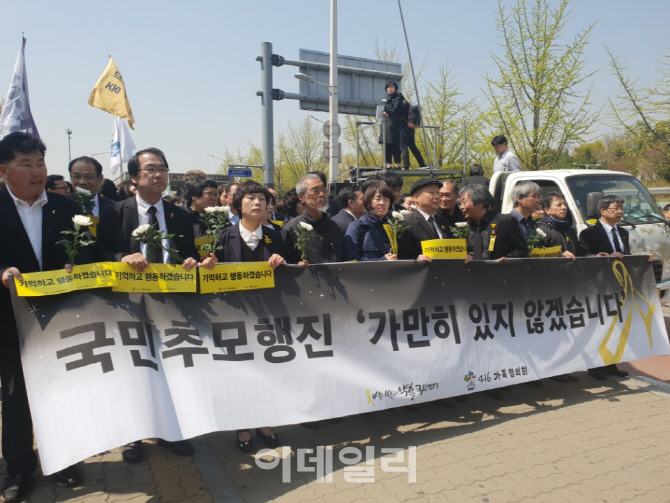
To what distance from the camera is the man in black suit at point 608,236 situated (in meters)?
5.45

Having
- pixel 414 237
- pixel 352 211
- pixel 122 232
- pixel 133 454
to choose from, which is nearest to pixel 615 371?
pixel 414 237

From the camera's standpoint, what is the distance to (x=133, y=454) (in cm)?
Result: 362

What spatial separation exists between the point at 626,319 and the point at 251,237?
3.79 meters

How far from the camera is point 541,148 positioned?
17.5 m

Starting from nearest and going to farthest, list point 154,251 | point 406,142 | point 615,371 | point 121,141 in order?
1. point 154,251
2. point 615,371
3. point 121,141
4. point 406,142

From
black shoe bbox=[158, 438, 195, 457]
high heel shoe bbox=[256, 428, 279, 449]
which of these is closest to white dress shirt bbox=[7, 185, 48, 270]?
black shoe bbox=[158, 438, 195, 457]

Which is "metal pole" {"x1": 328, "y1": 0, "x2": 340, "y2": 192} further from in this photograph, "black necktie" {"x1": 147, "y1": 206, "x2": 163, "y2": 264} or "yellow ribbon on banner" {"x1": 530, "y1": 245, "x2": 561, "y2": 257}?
"black necktie" {"x1": 147, "y1": 206, "x2": 163, "y2": 264}

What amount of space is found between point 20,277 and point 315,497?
7.11 ft

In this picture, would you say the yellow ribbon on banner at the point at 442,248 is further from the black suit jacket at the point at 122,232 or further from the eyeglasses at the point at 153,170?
the eyeglasses at the point at 153,170

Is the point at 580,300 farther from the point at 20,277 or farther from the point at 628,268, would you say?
the point at 20,277

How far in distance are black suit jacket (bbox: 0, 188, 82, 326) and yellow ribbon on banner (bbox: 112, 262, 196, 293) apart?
0.35 metres

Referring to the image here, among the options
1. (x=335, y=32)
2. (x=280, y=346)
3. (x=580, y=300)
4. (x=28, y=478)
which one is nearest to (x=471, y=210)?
(x=580, y=300)

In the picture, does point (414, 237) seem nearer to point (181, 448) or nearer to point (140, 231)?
point (140, 231)

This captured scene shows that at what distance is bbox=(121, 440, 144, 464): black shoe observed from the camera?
3.62m
